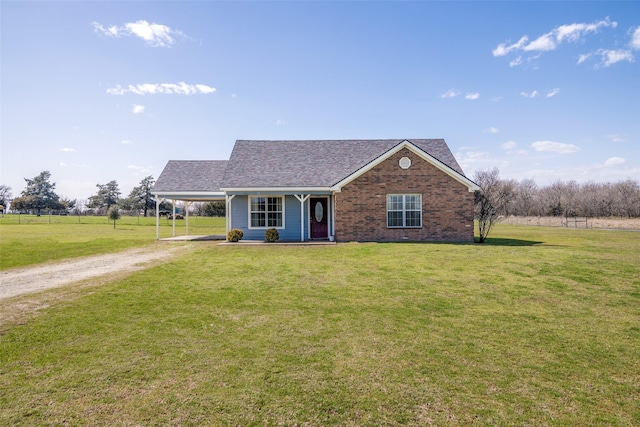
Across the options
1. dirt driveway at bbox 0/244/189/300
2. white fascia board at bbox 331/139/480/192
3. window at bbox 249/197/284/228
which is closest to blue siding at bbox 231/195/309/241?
window at bbox 249/197/284/228

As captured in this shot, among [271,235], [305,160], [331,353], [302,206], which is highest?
[305,160]

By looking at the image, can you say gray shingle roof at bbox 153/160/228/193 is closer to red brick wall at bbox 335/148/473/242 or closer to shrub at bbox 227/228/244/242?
shrub at bbox 227/228/244/242

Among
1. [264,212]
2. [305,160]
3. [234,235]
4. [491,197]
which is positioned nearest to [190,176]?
[264,212]

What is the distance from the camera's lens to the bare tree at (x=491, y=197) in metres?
18.3

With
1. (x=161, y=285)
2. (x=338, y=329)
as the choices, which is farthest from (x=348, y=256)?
(x=338, y=329)

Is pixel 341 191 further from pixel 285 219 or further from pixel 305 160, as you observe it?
pixel 305 160

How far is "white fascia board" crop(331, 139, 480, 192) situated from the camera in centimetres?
1803

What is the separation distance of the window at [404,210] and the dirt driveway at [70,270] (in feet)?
35.6

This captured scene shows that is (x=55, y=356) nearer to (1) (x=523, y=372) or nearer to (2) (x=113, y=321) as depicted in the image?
(2) (x=113, y=321)

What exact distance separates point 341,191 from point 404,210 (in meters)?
3.54

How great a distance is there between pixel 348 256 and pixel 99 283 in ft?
→ 26.9

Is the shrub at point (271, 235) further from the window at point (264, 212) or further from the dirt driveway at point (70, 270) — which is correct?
the dirt driveway at point (70, 270)

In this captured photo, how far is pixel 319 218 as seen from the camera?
20422mm

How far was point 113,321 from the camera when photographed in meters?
6.06
